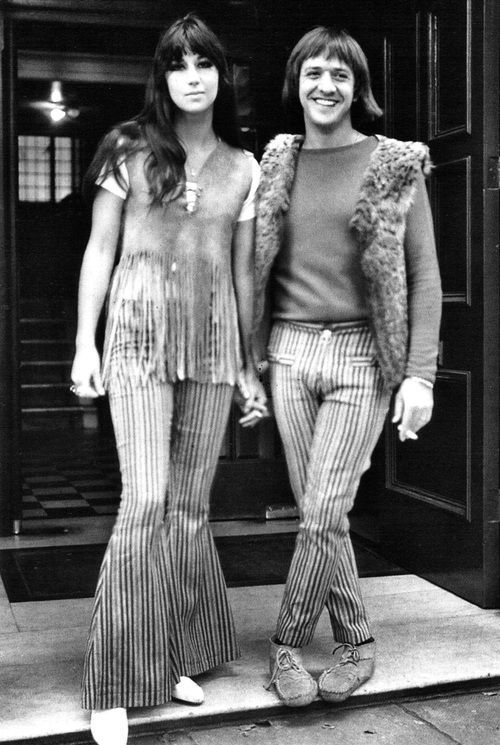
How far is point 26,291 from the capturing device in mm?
10945

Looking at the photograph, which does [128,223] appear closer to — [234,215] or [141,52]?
[234,215]

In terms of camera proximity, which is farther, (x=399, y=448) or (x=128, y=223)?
(x=399, y=448)

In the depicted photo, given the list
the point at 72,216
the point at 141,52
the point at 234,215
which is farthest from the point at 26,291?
the point at 234,215

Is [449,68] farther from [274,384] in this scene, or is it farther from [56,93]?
[56,93]

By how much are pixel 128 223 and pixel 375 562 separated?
2.20m

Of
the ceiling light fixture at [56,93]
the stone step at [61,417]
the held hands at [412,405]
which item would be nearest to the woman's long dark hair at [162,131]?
the held hands at [412,405]

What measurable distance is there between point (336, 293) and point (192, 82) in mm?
648

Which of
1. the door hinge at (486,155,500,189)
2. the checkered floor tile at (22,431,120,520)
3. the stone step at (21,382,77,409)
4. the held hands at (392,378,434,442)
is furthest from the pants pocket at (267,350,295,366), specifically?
→ the stone step at (21,382,77,409)

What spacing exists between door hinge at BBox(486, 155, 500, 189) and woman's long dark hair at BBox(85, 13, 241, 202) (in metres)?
1.25

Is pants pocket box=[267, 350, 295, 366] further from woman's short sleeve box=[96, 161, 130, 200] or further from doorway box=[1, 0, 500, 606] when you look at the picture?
doorway box=[1, 0, 500, 606]

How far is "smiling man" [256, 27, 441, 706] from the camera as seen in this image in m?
2.69

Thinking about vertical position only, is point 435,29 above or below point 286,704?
above

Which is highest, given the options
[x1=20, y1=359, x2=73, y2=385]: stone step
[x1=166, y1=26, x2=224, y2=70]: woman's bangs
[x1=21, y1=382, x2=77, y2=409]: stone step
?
[x1=166, y1=26, x2=224, y2=70]: woman's bangs

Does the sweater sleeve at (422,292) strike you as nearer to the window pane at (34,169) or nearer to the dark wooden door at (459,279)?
the dark wooden door at (459,279)
